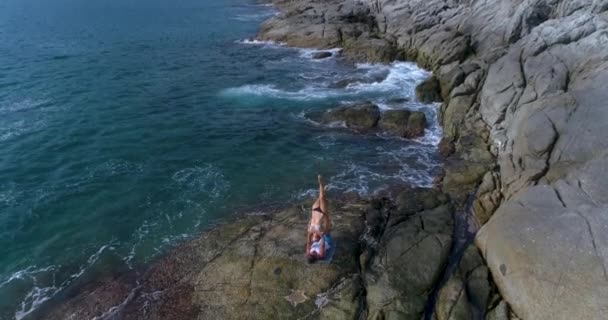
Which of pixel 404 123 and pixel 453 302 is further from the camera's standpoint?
pixel 404 123

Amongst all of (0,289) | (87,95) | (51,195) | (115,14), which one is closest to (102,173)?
(51,195)

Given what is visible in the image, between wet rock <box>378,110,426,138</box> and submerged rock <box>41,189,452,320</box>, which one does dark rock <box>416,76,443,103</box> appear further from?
submerged rock <box>41,189,452,320</box>

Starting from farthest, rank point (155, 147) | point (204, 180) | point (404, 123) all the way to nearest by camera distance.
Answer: point (404, 123) → point (155, 147) → point (204, 180)

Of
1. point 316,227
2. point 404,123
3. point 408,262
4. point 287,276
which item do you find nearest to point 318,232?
point 316,227

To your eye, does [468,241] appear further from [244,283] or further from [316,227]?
[244,283]

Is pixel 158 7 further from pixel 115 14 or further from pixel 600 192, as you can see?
pixel 600 192

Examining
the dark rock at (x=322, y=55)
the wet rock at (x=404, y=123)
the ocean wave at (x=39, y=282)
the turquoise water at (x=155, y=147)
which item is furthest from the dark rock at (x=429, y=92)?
the ocean wave at (x=39, y=282)

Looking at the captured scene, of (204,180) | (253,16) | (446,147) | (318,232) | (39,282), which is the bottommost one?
(39,282)
